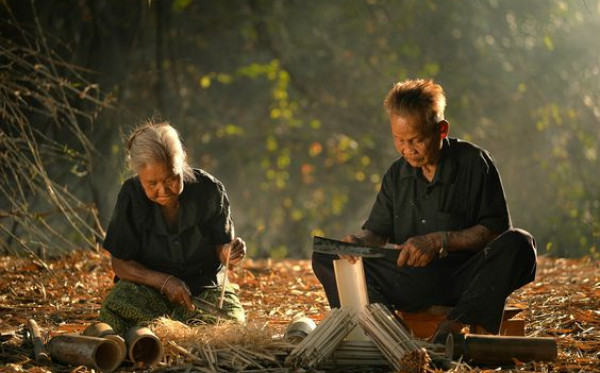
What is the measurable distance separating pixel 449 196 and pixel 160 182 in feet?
4.72

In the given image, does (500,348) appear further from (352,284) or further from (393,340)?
(352,284)

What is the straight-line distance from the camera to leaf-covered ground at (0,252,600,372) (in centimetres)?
425

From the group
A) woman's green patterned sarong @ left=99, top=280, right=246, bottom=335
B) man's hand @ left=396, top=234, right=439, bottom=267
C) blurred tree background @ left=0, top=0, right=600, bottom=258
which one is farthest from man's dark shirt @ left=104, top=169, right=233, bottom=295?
blurred tree background @ left=0, top=0, right=600, bottom=258

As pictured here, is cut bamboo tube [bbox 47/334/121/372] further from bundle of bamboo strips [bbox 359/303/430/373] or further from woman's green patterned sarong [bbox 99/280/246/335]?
bundle of bamboo strips [bbox 359/303/430/373]

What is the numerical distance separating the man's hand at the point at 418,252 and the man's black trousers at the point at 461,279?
228mm

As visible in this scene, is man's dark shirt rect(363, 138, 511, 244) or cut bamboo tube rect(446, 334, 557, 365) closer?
cut bamboo tube rect(446, 334, 557, 365)

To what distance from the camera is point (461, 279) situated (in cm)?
448

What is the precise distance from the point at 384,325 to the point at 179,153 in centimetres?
146

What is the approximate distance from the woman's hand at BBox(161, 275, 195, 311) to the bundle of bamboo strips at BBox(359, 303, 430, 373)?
106 centimetres

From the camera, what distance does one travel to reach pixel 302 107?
A: 1375cm

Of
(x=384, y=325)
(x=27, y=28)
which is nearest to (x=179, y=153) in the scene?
(x=384, y=325)

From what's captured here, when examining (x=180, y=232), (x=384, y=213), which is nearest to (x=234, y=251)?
(x=180, y=232)

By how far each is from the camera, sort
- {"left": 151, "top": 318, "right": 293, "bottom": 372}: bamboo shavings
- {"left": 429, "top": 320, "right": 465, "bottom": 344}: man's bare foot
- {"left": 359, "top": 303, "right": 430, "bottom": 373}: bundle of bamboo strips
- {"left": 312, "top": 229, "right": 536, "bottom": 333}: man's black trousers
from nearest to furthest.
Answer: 1. {"left": 359, "top": 303, "right": 430, "bottom": 373}: bundle of bamboo strips
2. {"left": 151, "top": 318, "right": 293, "bottom": 372}: bamboo shavings
3. {"left": 429, "top": 320, "right": 465, "bottom": 344}: man's bare foot
4. {"left": 312, "top": 229, "right": 536, "bottom": 333}: man's black trousers

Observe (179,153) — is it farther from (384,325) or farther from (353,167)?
(353,167)
